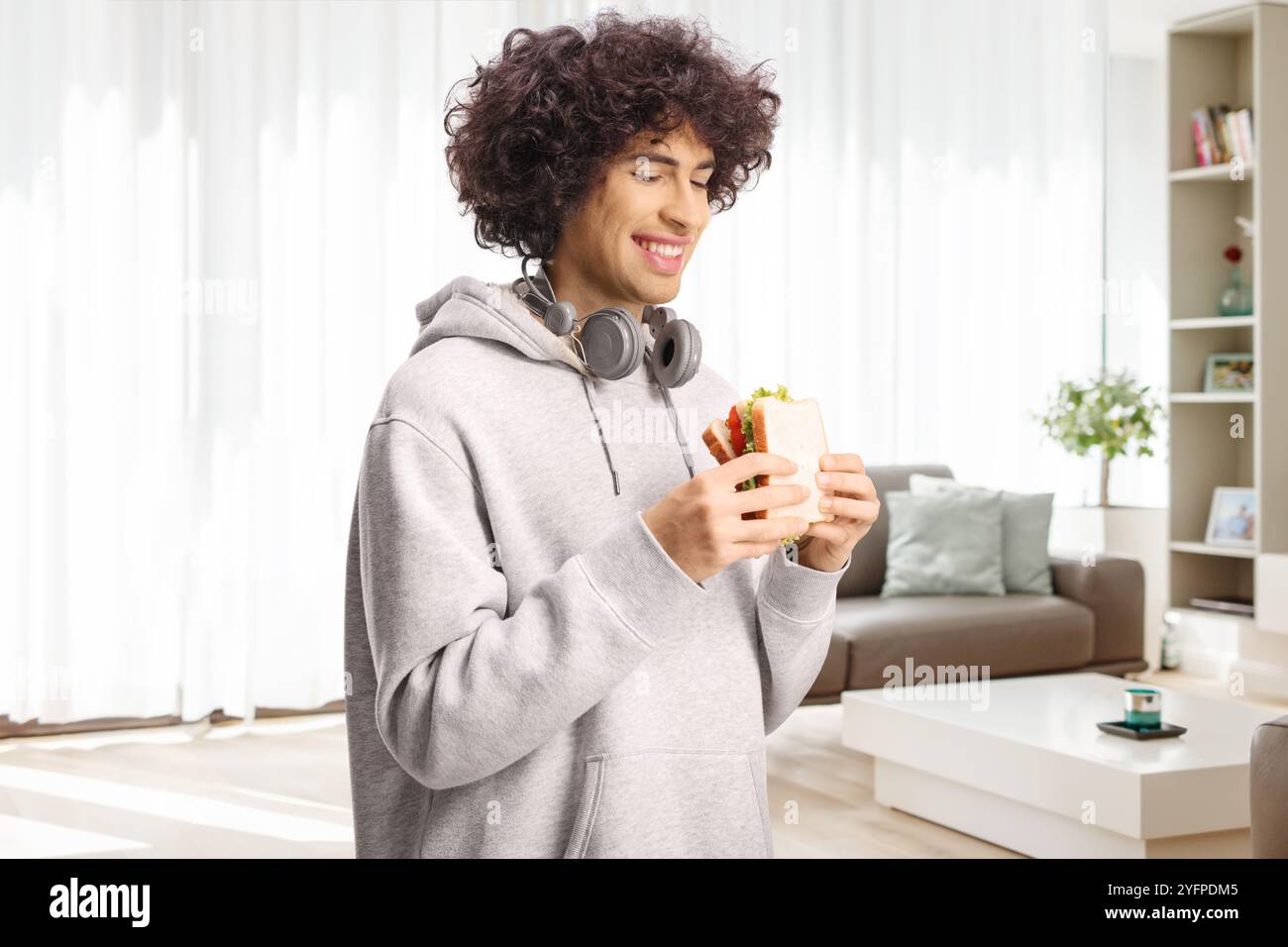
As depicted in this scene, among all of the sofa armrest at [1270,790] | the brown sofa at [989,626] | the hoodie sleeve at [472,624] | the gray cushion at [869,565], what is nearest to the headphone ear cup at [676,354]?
the hoodie sleeve at [472,624]

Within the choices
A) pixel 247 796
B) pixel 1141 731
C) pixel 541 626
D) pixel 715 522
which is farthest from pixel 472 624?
pixel 247 796

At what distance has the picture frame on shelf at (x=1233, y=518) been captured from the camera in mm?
5309

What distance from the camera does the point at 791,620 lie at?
1051mm

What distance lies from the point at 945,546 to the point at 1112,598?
58 cm

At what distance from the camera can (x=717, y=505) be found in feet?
2.86

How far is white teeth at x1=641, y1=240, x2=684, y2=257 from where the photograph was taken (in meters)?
1.06

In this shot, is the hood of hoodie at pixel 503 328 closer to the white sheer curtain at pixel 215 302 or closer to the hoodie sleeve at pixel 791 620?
the hoodie sleeve at pixel 791 620

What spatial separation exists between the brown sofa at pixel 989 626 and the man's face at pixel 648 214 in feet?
9.06

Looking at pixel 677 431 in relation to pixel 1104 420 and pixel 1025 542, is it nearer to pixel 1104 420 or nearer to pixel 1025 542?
pixel 1025 542

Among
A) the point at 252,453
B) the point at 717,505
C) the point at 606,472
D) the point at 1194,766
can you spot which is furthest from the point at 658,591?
the point at 252,453

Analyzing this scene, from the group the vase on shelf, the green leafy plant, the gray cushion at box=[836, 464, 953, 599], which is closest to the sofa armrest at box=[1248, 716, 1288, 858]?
the gray cushion at box=[836, 464, 953, 599]

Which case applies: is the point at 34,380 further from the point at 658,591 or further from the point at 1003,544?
the point at 658,591
